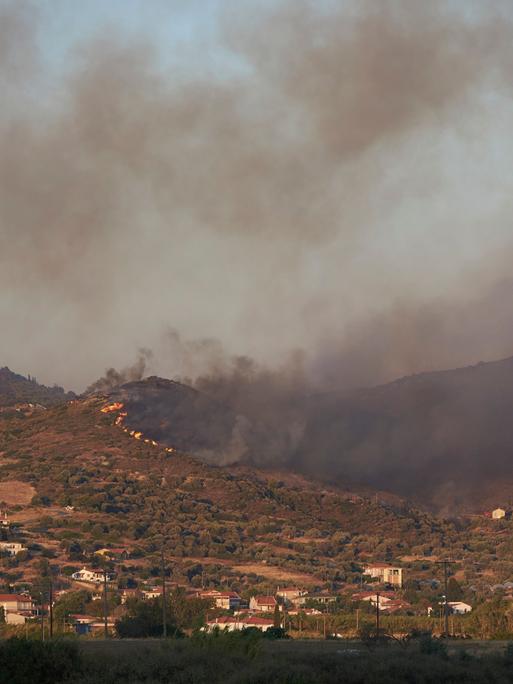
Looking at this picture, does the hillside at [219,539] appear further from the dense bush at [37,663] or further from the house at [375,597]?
the dense bush at [37,663]

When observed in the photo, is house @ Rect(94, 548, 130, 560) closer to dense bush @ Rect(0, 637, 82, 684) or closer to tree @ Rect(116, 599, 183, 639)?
tree @ Rect(116, 599, 183, 639)

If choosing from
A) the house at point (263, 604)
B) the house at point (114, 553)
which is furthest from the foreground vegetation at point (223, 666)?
the house at point (114, 553)

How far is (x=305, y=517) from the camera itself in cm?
19612

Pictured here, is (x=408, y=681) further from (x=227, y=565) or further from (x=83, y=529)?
(x=83, y=529)

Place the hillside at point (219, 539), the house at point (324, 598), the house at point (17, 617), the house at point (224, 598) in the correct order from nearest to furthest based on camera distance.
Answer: the house at point (17, 617), the house at point (224, 598), the house at point (324, 598), the hillside at point (219, 539)

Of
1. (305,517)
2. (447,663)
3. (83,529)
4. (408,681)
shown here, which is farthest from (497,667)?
(305,517)

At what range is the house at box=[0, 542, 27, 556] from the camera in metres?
145

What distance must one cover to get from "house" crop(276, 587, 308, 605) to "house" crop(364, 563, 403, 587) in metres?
18.1

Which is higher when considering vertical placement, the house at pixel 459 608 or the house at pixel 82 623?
the house at pixel 459 608

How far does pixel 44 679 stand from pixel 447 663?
14.3m

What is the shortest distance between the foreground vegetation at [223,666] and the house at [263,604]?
70.3 meters

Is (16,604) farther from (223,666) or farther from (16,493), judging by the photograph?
(16,493)

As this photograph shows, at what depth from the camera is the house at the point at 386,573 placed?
498 ft

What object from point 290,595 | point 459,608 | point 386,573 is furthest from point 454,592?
point 386,573
